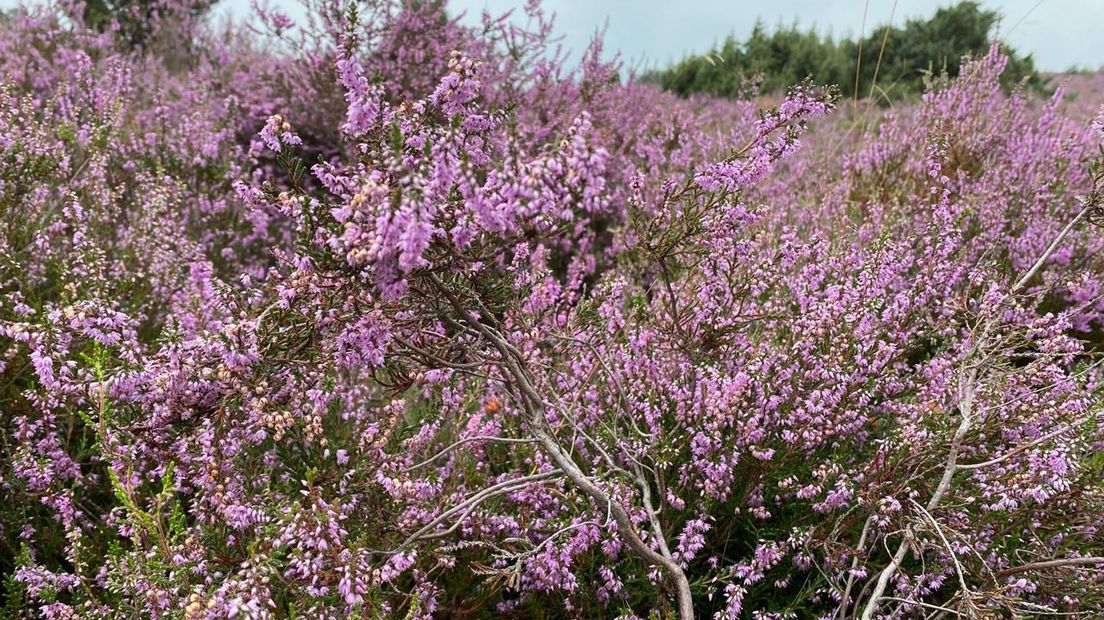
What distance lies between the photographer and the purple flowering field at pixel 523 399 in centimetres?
176

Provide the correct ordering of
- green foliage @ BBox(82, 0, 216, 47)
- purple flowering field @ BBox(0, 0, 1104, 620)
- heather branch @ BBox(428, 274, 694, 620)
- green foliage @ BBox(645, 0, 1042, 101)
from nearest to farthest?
1. purple flowering field @ BBox(0, 0, 1104, 620)
2. heather branch @ BBox(428, 274, 694, 620)
3. green foliage @ BBox(82, 0, 216, 47)
4. green foliage @ BBox(645, 0, 1042, 101)

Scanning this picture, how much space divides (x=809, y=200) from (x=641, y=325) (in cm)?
329

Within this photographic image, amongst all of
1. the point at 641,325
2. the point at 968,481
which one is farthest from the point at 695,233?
the point at 968,481

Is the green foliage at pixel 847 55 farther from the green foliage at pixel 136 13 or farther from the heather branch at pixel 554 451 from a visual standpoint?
the heather branch at pixel 554 451

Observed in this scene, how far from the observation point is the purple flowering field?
1.76m

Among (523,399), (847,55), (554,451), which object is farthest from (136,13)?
(847,55)

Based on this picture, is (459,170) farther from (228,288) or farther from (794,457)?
(794,457)

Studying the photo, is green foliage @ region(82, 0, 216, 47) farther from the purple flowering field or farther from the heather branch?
the heather branch

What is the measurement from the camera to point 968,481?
2.83 meters

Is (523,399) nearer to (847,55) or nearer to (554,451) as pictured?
(554,451)

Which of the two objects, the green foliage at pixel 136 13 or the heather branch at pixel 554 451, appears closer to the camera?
the heather branch at pixel 554 451

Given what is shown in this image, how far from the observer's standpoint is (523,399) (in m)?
2.18

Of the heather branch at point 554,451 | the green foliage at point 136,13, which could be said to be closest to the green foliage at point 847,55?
the green foliage at point 136,13

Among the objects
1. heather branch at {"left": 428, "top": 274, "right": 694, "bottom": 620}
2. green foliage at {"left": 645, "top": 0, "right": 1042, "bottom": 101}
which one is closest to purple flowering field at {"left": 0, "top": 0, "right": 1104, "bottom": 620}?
heather branch at {"left": 428, "top": 274, "right": 694, "bottom": 620}
